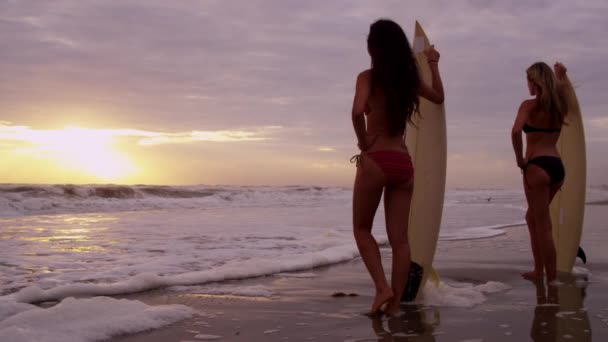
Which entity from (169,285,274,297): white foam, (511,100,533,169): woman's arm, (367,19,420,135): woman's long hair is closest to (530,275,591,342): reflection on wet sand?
(511,100,533,169): woman's arm

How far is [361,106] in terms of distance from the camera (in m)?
2.91

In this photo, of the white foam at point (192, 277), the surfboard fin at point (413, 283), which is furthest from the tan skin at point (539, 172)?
the white foam at point (192, 277)

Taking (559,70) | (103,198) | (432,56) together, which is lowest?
(103,198)

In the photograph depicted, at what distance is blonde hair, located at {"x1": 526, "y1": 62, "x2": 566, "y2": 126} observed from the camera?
3.96m

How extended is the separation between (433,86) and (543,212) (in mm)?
1388

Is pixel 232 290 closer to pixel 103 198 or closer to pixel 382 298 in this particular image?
pixel 382 298

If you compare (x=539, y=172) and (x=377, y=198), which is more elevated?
(x=539, y=172)

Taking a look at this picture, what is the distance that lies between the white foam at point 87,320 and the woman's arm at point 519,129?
228 centimetres

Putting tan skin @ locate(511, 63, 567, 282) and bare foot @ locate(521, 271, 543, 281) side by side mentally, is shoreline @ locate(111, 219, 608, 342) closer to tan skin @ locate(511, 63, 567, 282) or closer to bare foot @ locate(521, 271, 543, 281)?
bare foot @ locate(521, 271, 543, 281)

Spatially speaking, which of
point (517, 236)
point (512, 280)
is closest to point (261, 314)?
point (512, 280)

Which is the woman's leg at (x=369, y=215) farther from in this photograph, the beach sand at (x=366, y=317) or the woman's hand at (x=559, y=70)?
the woman's hand at (x=559, y=70)

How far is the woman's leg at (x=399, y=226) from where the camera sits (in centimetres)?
312

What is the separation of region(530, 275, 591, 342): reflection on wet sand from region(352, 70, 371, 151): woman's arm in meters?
1.14

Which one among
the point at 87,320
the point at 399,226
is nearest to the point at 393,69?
the point at 399,226
